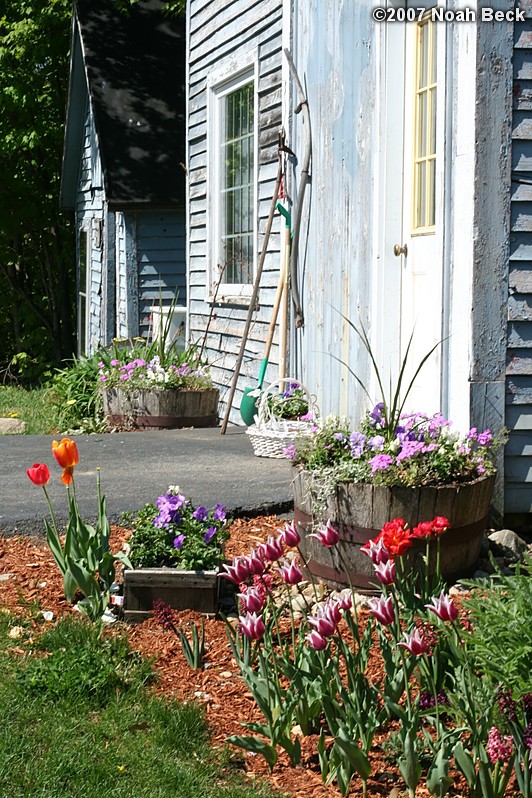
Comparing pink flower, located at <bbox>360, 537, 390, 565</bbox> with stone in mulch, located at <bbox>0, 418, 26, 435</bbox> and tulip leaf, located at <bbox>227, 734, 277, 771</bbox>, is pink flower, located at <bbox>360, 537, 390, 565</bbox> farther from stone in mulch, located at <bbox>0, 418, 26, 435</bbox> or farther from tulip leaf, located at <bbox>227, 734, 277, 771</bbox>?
stone in mulch, located at <bbox>0, 418, 26, 435</bbox>

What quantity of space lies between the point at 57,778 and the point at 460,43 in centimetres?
360

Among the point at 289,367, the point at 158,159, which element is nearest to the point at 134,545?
the point at 289,367

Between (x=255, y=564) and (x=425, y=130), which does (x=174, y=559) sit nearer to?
(x=255, y=564)

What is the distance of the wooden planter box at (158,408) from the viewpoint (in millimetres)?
8656

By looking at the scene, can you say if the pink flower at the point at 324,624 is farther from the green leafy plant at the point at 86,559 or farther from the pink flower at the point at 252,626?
the green leafy plant at the point at 86,559

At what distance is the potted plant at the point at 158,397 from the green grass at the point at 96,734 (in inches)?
196

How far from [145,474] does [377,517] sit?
2.41 m

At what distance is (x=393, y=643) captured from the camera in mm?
3254

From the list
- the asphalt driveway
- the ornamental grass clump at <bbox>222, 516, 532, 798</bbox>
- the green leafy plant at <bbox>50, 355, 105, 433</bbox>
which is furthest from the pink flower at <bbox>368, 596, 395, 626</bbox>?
the green leafy plant at <bbox>50, 355, 105, 433</bbox>

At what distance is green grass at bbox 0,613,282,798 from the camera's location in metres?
2.81

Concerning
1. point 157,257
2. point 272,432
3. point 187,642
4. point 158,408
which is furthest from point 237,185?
point 187,642

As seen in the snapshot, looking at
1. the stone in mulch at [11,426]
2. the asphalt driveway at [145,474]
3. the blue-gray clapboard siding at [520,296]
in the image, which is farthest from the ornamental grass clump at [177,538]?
the stone in mulch at [11,426]

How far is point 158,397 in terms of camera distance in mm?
8641

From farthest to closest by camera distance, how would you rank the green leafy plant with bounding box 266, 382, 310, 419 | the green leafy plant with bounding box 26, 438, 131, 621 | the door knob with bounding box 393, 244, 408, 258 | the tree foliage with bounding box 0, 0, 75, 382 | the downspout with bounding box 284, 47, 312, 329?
the tree foliage with bounding box 0, 0, 75, 382 → the downspout with bounding box 284, 47, 312, 329 → the green leafy plant with bounding box 266, 382, 310, 419 → the door knob with bounding box 393, 244, 408, 258 → the green leafy plant with bounding box 26, 438, 131, 621
